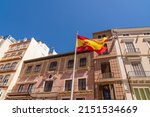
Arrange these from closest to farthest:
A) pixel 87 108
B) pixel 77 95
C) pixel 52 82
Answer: pixel 87 108
pixel 77 95
pixel 52 82

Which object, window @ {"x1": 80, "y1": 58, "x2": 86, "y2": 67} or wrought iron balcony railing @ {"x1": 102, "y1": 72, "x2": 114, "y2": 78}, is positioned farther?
window @ {"x1": 80, "y1": 58, "x2": 86, "y2": 67}

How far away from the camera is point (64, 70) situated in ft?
67.4

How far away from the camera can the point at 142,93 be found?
14.9 metres

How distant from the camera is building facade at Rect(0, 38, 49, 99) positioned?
22281mm

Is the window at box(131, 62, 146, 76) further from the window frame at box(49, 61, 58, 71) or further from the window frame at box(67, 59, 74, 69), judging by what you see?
the window frame at box(49, 61, 58, 71)

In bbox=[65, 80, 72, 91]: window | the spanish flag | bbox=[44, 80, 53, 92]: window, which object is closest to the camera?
the spanish flag

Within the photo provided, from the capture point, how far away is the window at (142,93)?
1454 cm

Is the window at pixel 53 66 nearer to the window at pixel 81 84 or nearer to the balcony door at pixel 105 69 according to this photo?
the window at pixel 81 84

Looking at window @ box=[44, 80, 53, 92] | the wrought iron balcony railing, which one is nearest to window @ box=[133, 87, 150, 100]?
the wrought iron balcony railing

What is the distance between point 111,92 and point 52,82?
8.71 metres

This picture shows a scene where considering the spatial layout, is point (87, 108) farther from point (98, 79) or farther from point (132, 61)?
point (132, 61)

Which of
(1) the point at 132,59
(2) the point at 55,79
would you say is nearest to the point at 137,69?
(1) the point at 132,59

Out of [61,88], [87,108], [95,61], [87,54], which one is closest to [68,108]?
[87,108]

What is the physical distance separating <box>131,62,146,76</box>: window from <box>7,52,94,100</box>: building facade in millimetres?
5408
